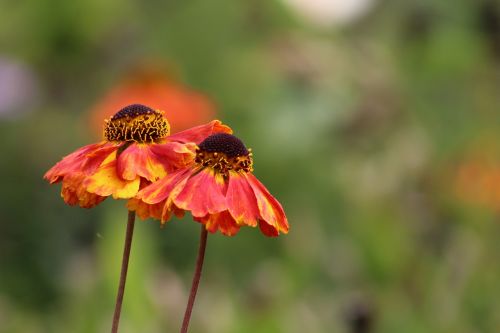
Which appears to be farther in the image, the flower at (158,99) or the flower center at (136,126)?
the flower at (158,99)

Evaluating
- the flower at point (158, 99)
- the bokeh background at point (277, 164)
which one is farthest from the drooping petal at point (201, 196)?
the flower at point (158, 99)

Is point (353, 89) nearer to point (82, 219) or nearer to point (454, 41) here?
point (454, 41)

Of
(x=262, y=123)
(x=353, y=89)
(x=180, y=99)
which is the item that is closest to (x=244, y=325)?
(x=180, y=99)

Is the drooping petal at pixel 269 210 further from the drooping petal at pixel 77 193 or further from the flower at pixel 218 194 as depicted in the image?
the drooping petal at pixel 77 193

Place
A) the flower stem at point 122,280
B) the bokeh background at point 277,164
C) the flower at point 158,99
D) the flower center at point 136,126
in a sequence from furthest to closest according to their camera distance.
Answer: the flower at point 158,99
the bokeh background at point 277,164
the flower center at point 136,126
the flower stem at point 122,280

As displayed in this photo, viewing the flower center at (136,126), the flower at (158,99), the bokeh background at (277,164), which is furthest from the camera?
the flower at (158,99)

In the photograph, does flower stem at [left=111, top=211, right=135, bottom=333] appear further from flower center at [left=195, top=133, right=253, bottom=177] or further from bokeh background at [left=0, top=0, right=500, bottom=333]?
bokeh background at [left=0, top=0, right=500, bottom=333]

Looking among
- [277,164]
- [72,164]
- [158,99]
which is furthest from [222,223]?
[277,164]
